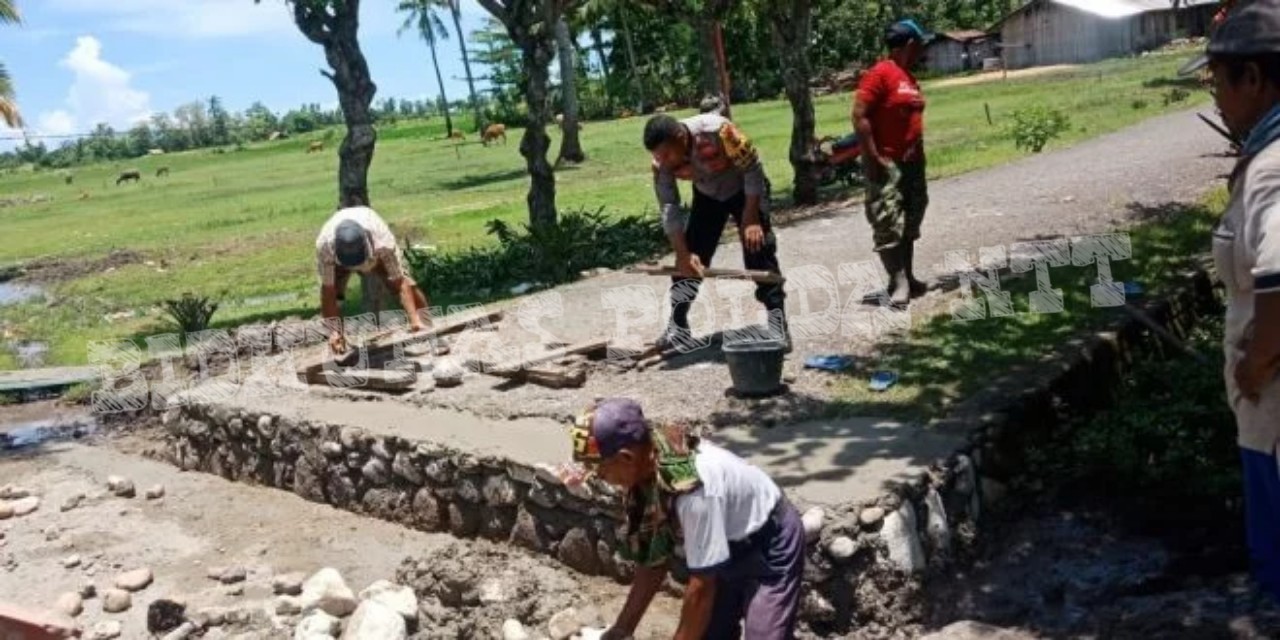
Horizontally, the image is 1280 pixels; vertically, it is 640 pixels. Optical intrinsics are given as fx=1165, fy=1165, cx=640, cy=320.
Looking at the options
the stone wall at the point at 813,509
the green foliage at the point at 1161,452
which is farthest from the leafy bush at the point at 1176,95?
the green foliage at the point at 1161,452

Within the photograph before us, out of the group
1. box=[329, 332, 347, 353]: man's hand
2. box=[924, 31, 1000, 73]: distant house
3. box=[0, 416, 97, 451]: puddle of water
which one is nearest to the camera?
box=[329, 332, 347, 353]: man's hand

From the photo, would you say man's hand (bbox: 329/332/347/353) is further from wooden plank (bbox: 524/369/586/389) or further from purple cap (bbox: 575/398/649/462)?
purple cap (bbox: 575/398/649/462)

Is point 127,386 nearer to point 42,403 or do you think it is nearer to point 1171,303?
point 42,403

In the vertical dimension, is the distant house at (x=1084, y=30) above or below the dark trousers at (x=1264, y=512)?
above

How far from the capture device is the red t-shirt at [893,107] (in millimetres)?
7301

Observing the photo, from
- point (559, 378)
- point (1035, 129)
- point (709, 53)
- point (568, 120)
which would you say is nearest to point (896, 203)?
point (559, 378)

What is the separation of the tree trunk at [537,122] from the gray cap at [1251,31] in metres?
9.94

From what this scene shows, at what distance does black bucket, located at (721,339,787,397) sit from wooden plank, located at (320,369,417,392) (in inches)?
96.1

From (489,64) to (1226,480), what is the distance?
53365 millimetres

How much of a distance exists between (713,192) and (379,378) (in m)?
2.60

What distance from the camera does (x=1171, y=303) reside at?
7070 mm

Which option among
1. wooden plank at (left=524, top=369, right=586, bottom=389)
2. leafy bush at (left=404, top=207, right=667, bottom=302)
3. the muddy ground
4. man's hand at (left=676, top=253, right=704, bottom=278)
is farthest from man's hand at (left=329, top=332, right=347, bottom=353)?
leafy bush at (left=404, top=207, right=667, bottom=302)

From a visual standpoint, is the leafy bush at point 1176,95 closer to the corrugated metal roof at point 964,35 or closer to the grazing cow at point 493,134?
the corrugated metal roof at point 964,35

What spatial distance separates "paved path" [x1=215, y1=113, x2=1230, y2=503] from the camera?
17.3 ft
